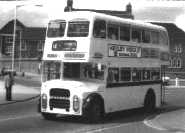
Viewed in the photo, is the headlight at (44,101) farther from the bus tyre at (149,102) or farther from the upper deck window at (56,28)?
the bus tyre at (149,102)

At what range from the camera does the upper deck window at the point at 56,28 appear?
19.3 m

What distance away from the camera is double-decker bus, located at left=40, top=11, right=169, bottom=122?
1831 centimetres

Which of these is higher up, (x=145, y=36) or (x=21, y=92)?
(x=145, y=36)

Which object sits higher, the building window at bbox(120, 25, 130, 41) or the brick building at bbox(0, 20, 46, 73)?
the brick building at bbox(0, 20, 46, 73)

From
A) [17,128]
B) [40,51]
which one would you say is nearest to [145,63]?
[17,128]

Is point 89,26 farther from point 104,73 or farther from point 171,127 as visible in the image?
point 171,127

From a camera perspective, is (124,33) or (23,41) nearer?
(124,33)

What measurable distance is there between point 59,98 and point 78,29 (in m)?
2.64

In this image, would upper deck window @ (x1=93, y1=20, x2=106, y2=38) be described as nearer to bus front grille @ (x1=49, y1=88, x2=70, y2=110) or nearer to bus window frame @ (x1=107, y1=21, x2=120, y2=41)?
bus window frame @ (x1=107, y1=21, x2=120, y2=41)

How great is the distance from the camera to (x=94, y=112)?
18.4 metres

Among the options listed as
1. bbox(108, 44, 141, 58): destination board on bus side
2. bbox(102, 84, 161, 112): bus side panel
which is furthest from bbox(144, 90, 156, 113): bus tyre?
bbox(108, 44, 141, 58): destination board on bus side

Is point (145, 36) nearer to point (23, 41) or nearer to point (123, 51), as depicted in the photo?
point (123, 51)

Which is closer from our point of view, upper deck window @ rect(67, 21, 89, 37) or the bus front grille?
the bus front grille

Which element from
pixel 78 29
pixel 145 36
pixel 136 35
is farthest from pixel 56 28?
pixel 145 36
